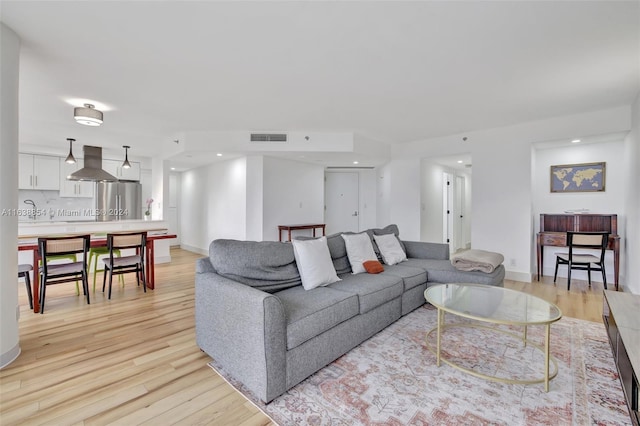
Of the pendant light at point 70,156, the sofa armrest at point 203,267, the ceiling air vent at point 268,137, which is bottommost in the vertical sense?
the sofa armrest at point 203,267

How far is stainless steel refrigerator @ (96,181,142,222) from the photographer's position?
6.55 m

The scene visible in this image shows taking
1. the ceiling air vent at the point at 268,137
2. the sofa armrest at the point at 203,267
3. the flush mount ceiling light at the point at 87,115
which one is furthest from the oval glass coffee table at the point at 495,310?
the flush mount ceiling light at the point at 87,115

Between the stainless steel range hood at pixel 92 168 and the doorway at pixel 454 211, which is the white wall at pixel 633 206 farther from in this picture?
the stainless steel range hood at pixel 92 168

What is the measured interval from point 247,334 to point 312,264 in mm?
933

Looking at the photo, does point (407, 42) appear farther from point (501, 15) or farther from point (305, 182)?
point (305, 182)

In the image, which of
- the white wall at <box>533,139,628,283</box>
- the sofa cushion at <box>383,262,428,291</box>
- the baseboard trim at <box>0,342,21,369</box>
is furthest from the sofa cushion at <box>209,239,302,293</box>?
the white wall at <box>533,139,628,283</box>

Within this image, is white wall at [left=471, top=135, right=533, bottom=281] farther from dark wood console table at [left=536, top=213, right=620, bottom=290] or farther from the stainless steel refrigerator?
the stainless steel refrigerator

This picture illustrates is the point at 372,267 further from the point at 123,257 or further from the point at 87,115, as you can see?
the point at 87,115

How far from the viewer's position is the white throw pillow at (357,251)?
3211 mm

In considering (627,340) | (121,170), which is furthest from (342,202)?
(627,340)

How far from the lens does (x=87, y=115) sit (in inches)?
149

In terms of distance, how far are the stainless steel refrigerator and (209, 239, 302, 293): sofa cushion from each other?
5.63 m

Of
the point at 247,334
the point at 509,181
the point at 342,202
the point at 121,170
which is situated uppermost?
the point at 121,170

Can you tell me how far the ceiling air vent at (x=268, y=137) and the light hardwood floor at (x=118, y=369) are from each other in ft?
9.39
